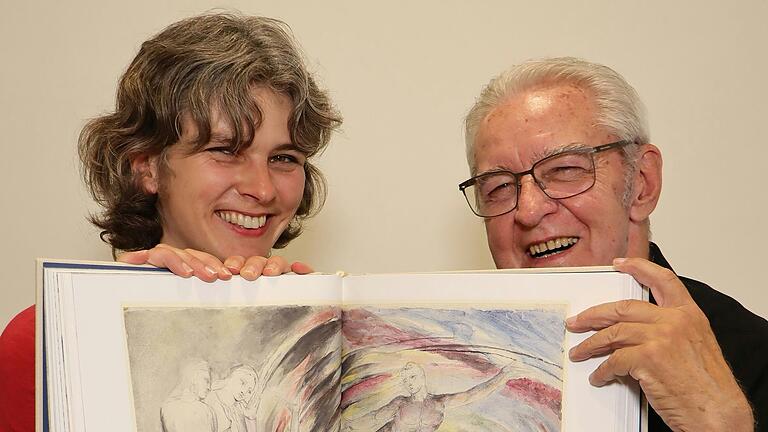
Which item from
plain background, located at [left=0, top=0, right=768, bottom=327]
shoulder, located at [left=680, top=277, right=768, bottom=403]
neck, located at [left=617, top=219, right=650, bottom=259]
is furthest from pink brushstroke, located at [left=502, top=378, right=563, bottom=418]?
plain background, located at [left=0, top=0, right=768, bottom=327]

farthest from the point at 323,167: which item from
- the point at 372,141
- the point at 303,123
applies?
the point at 303,123

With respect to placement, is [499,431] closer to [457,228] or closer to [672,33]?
[457,228]

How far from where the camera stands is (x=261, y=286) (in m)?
0.99

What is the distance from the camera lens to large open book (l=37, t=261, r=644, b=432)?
84 centimetres

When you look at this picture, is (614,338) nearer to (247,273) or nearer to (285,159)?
(247,273)

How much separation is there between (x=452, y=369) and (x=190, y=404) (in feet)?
1.00

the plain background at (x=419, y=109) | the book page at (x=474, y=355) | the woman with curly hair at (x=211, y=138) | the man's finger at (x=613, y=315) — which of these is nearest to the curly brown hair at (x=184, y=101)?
the woman with curly hair at (x=211, y=138)

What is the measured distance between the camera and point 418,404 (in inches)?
38.7

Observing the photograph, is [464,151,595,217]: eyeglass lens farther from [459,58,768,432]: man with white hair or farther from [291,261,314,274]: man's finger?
[291,261,314,274]: man's finger

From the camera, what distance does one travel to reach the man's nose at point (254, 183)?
1.19m

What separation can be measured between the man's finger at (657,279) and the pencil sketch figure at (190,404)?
48cm

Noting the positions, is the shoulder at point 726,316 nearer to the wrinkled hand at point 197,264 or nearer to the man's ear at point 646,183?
the man's ear at point 646,183

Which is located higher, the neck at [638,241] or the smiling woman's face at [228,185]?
the smiling woman's face at [228,185]

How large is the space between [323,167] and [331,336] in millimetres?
825
